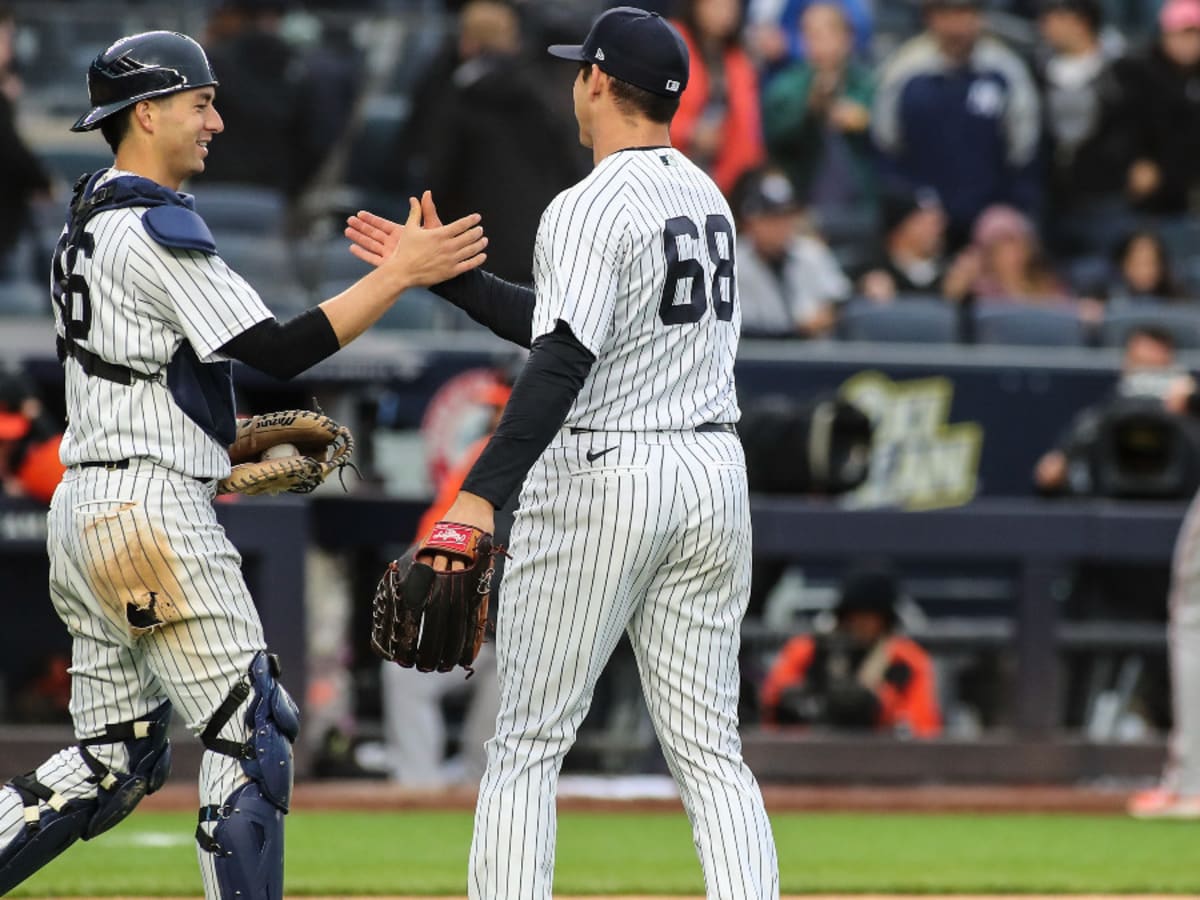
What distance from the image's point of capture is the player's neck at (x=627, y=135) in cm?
415

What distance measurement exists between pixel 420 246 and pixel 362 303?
183mm

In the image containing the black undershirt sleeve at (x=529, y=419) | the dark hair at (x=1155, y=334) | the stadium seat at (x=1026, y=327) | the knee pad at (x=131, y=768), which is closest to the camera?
the black undershirt sleeve at (x=529, y=419)

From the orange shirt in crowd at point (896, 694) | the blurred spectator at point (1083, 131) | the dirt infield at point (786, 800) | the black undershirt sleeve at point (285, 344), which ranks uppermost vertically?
the blurred spectator at point (1083, 131)

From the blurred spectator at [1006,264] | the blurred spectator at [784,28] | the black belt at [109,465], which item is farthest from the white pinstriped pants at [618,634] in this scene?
the blurred spectator at [784,28]

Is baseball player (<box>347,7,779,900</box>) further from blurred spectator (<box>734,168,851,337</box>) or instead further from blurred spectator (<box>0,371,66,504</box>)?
blurred spectator (<box>734,168,851,337</box>)

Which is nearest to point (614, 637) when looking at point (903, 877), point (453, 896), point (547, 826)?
point (547, 826)

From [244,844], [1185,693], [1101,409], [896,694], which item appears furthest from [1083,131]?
[244,844]

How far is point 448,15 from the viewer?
37.4 ft

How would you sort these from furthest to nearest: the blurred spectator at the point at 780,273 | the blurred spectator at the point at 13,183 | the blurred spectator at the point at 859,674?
the blurred spectator at the point at 780,273, the blurred spectator at the point at 13,183, the blurred spectator at the point at 859,674

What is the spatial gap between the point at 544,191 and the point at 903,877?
12.8 feet

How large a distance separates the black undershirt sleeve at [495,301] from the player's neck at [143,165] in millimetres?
569

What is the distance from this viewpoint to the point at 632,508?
13.1 feet

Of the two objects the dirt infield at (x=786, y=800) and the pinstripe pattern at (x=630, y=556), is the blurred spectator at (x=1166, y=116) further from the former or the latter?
the pinstripe pattern at (x=630, y=556)

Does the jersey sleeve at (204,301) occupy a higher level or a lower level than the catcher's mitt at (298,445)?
higher
